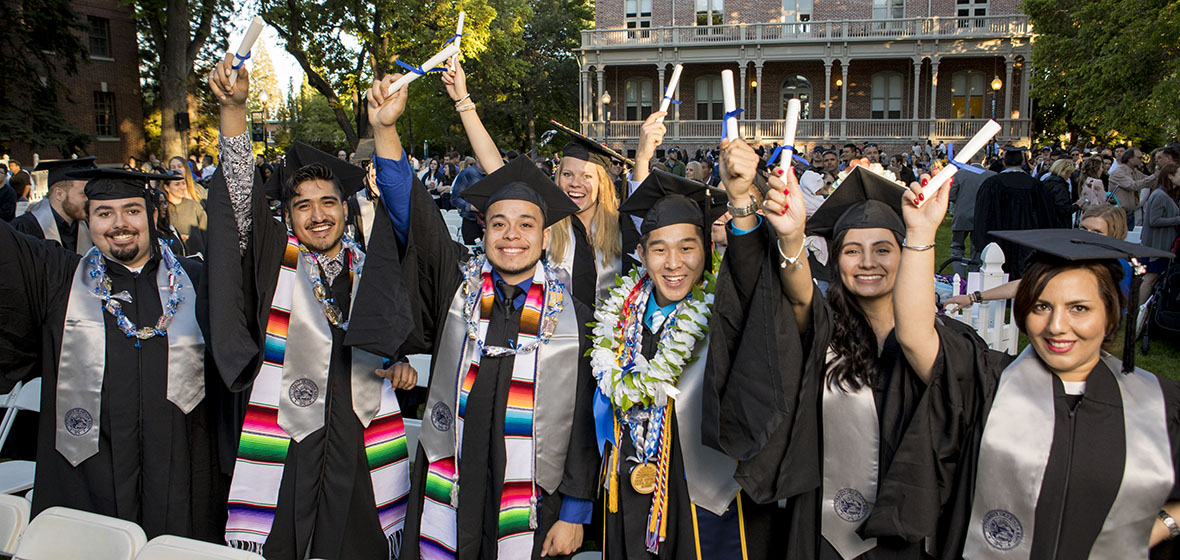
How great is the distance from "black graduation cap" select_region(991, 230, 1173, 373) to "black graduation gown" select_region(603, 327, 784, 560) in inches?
46.9

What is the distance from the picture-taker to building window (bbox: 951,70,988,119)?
29453 millimetres

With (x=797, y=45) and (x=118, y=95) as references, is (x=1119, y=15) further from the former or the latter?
(x=118, y=95)

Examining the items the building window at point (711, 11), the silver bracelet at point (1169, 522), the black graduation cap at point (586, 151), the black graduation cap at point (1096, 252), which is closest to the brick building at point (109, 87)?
the building window at point (711, 11)

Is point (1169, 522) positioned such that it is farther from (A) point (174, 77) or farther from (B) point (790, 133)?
(A) point (174, 77)

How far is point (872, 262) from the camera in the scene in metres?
2.44

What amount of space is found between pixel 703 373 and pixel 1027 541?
106 centimetres

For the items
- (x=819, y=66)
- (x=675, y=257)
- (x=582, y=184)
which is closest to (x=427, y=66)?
(x=675, y=257)

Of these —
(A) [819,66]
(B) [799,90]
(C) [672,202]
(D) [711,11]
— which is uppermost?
(D) [711,11]

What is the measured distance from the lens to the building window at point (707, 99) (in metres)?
31.6

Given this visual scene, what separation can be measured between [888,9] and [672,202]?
31.3 meters

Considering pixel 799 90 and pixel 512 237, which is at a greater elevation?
pixel 799 90

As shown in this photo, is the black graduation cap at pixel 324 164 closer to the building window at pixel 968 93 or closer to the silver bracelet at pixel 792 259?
the silver bracelet at pixel 792 259

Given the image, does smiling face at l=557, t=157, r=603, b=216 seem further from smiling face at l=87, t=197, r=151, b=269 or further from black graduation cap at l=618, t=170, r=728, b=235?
smiling face at l=87, t=197, r=151, b=269

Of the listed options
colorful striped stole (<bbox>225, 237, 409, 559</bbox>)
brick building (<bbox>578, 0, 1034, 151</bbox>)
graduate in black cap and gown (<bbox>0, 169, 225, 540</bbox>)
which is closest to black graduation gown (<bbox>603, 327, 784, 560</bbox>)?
colorful striped stole (<bbox>225, 237, 409, 559</bbox>)
